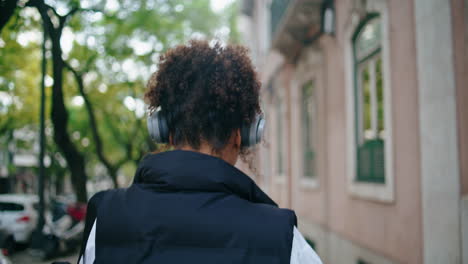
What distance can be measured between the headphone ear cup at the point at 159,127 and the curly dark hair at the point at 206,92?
29 mm

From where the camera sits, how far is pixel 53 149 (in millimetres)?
36625

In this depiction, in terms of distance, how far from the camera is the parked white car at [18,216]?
13812 mm

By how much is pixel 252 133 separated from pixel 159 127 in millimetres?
350

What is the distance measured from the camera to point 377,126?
22.9 ft

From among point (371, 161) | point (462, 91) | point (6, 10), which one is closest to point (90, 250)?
point (6, 10)

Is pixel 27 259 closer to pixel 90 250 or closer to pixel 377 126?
pixel 377 126

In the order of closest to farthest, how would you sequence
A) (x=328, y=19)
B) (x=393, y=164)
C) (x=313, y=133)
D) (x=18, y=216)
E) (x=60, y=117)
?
(x=393, y=164)
(x=60, y=117)
(x=328, y=19)
(x=313, y=133)
(x=18, y=216)

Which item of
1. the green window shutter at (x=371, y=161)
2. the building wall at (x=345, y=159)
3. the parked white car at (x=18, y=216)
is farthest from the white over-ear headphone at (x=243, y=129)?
Answer: the parked white car at (x=18, y=216)

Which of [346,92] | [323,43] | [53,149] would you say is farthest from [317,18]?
[53,149]

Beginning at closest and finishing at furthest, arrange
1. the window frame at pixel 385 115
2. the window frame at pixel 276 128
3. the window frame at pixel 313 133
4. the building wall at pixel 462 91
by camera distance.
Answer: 1. the building wall at pixel 462 91
2. the window frame at pixel 385 115
3. the window frame at pixel 313 133
4. the window frame at pixel 276 128

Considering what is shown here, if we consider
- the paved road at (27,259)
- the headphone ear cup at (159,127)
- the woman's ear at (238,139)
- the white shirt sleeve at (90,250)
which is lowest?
the paved road at (27,259)

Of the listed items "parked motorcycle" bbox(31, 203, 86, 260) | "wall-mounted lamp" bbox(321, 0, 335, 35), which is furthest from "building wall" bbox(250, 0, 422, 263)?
"parked motorcycle" bbox(31, 203, 86, 260)

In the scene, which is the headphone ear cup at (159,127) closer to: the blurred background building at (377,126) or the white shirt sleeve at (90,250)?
the white shirt sleeve at (90,250)

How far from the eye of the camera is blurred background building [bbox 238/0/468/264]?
4215mm
